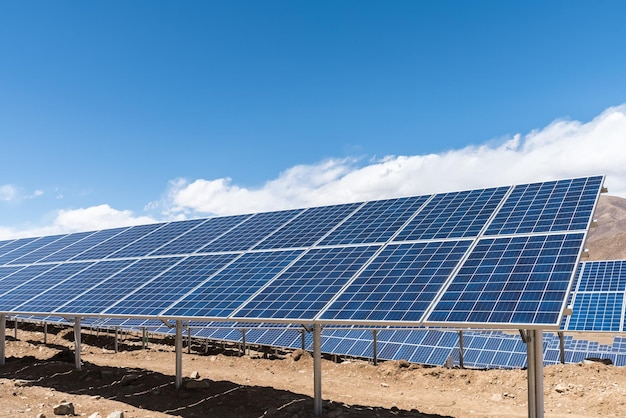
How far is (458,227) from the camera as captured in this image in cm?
1914

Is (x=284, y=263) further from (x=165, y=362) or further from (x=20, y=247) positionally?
(x=20, y=247)

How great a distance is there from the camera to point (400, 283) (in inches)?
626

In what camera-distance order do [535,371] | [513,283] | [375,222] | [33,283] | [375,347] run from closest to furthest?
1. [535,371]
2. [513,283]
3. [375,222]
4. [33,283]
5. [375,347]

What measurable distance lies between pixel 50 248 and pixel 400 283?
2744cm

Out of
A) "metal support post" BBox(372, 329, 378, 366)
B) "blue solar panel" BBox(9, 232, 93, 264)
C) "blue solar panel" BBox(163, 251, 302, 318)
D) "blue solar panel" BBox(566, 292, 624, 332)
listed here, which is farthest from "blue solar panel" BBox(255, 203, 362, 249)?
"blue solar panel" BBox(9, 232, 93, 264)

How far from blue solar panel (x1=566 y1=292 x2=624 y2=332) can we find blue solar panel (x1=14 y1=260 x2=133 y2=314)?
23.4 meters

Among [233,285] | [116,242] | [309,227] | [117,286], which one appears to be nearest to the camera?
[233,285]

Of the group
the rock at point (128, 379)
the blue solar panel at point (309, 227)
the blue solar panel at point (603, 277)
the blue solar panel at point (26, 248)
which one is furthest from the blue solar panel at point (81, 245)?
the blue solar panel at point (603, 277)

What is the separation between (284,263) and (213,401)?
5.68 m

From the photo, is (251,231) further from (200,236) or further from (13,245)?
(13,245)

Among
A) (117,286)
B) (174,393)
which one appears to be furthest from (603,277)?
(117,286)

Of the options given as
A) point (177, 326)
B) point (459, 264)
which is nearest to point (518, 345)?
point (459, 264)

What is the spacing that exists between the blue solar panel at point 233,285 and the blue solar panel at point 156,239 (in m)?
8.03

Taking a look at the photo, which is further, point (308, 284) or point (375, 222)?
point (375, 222)
